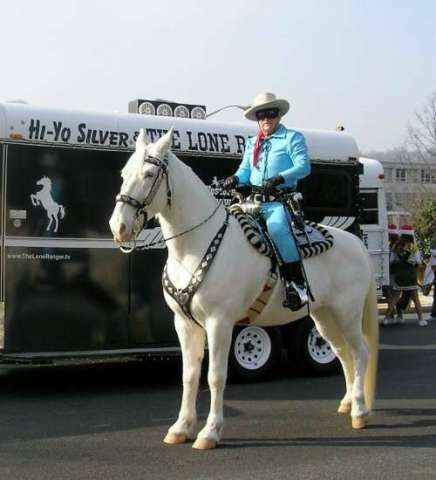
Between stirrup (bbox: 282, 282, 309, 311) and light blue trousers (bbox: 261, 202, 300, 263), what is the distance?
0.78 feet

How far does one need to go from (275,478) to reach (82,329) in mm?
3631

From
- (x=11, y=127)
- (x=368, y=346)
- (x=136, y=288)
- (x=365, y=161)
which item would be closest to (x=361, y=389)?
(x=368, y=346)

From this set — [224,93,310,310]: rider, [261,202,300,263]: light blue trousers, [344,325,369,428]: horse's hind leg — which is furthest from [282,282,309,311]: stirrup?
[344,325,369,428]: horse's hind leg

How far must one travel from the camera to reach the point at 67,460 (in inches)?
228

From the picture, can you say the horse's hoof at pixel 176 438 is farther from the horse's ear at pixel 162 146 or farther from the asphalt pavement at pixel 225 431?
the horse's ear at pixel 162 146

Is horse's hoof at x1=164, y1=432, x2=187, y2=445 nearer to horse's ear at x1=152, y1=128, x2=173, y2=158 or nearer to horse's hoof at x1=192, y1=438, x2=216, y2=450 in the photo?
horse's hoof at x1=192, y1=438, x2=216, y2=450

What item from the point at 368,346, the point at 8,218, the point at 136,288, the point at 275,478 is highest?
the point at 8,218

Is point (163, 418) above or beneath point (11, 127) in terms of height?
beneath

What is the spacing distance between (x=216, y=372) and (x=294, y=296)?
3.46 ft

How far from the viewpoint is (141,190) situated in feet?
19.1

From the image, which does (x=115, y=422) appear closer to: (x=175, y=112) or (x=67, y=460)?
(x=67, y=460)

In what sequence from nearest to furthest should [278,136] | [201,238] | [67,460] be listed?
[67,460] → [201,238] → [278,136]

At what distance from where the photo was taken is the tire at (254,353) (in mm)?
9164

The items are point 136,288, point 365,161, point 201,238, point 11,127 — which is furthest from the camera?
point 365,161
